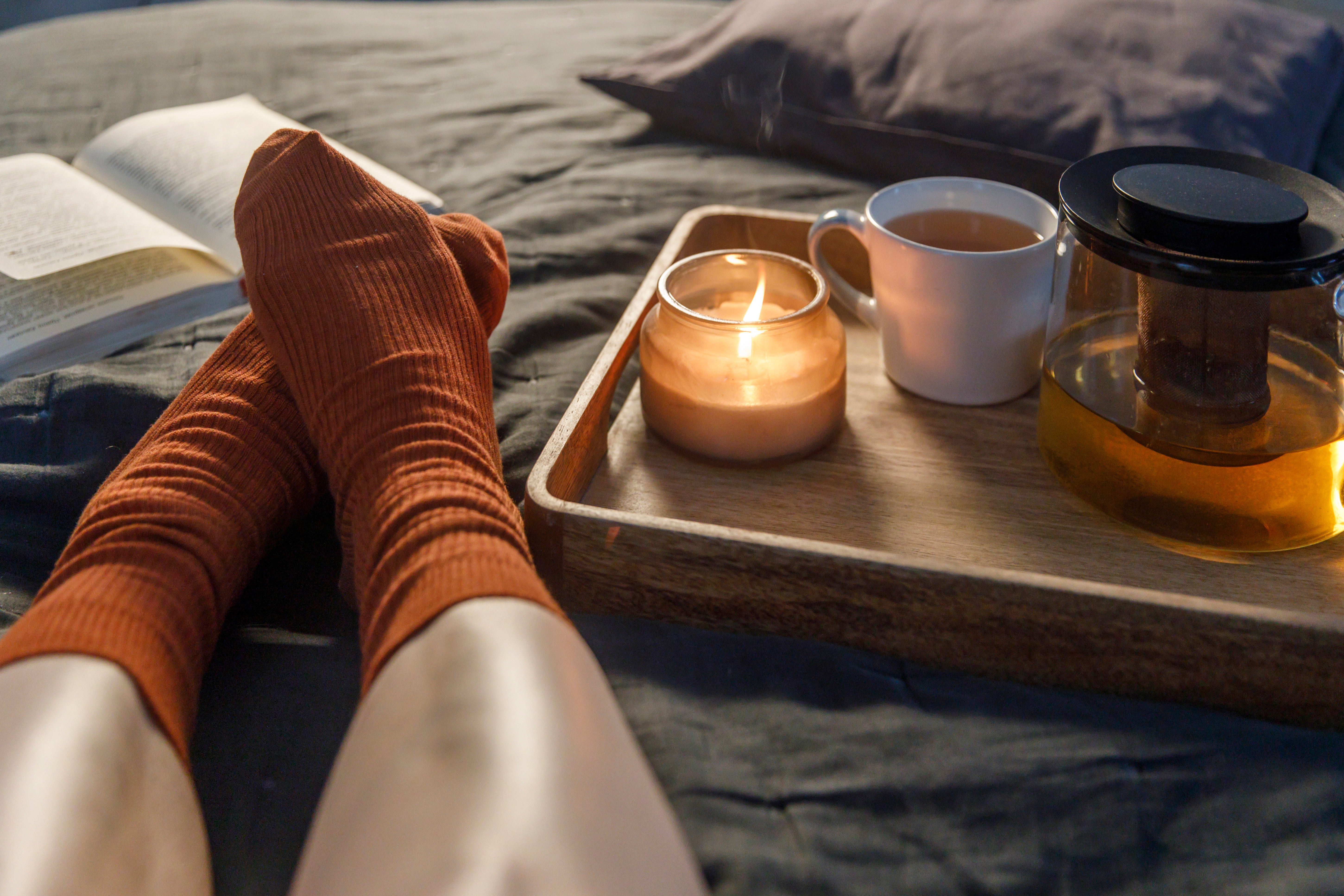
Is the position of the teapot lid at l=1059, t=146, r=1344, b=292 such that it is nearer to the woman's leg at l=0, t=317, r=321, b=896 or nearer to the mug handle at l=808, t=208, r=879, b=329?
the mug handle at l=808, t=208, r=879, b=329

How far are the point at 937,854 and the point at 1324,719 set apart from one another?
0.55 ft

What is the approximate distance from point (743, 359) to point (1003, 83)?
457 mm

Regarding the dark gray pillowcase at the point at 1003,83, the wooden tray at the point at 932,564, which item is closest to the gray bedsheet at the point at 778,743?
the wooden tray at the point at 932,564

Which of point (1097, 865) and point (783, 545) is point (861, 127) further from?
point (1097, 865)

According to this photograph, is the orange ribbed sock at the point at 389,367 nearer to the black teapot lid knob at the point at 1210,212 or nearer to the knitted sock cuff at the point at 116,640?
the knitted sock cuff at the point at 116,640

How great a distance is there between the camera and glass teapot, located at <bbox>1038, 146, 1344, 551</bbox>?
0.38 meters

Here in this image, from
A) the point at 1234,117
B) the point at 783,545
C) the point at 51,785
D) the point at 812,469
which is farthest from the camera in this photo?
the point at 1234,117

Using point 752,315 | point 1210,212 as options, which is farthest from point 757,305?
point 1210,212

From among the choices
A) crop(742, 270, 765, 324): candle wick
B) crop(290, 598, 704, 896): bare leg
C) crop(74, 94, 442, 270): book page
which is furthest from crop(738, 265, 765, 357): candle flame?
crop(74, 94, 442, 270): book page

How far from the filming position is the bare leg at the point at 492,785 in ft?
0.85

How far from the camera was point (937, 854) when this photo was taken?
334 mm

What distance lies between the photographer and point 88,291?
64 cm

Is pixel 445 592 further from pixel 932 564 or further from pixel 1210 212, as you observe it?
pixel 1210 212

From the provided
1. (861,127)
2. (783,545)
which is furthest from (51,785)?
(861,127)
